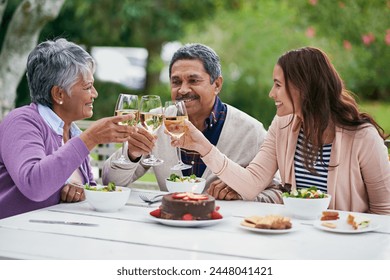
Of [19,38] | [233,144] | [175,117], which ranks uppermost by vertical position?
[19,38]

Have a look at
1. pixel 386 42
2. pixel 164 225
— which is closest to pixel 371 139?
pixel 164 225

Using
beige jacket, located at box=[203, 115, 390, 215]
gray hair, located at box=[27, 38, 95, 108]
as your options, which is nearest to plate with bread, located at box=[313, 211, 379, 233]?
beige jacket, located at box=[203, 115, 390, 215]

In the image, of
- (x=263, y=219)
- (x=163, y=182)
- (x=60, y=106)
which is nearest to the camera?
(x=263, y=219)

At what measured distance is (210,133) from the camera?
3.42 metres

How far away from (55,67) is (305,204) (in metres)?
1.21

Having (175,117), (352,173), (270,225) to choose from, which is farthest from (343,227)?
(175,117)

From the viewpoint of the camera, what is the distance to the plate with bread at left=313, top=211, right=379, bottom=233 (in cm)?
217

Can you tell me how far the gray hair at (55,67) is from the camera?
2.75 m

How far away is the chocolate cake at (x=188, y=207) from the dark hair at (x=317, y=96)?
80cm

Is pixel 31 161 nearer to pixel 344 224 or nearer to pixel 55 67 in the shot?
pixel 55 67

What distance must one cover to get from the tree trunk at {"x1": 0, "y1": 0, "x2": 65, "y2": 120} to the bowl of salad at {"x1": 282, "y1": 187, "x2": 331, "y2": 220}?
12.3 feet
